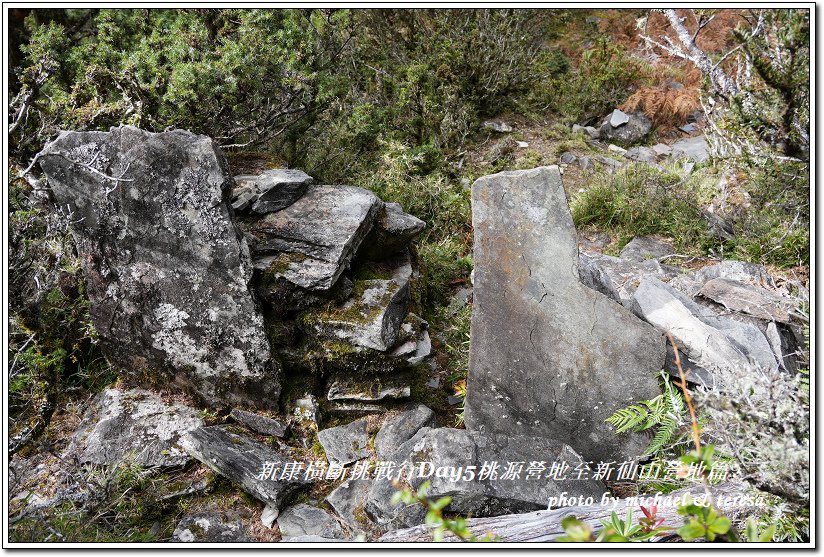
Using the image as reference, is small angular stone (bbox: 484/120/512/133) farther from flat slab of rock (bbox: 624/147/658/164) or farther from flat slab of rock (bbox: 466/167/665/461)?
flat slab of rock (bbox: 466/167/665/461)

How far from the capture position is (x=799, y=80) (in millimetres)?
2826

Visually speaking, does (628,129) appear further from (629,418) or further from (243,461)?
(243,461)

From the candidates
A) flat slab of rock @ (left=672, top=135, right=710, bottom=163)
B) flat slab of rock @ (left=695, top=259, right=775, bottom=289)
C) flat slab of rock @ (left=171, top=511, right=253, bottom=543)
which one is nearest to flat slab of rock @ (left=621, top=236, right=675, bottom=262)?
flat slab of rock @ (left=695, top=259, right=775, bottom=289)

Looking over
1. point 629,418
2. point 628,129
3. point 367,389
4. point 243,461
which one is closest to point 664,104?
point 628,129

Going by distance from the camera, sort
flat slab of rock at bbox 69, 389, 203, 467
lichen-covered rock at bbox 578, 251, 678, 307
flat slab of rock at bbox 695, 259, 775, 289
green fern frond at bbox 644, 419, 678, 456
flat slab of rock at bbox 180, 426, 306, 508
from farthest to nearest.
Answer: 1. lichen-covered rock at bbox 578, 251, 678, 307
2. flat slab of rock at bbox 695, 259, 775, 289
3. flat slab of rock at bbox 69, 389, 203, 467
4. flat slab of rock at bbox 180, 426, 306, 508
5. green fern frond at bbox 644, 419, 678, 456

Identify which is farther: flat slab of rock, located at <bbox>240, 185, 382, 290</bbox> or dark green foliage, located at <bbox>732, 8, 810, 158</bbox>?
flat slab of rock, located at <bbox>240, 185, 382, 290</bbox>

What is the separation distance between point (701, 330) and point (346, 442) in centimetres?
231

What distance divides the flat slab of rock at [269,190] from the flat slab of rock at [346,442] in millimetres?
1616

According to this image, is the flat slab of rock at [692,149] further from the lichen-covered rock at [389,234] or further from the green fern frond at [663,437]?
the green fern frond at [663,437]

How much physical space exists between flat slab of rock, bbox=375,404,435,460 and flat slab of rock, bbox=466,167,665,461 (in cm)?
46

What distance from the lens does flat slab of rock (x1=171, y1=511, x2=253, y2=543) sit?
3.54 meters

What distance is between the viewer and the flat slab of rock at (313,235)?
13.6ft
